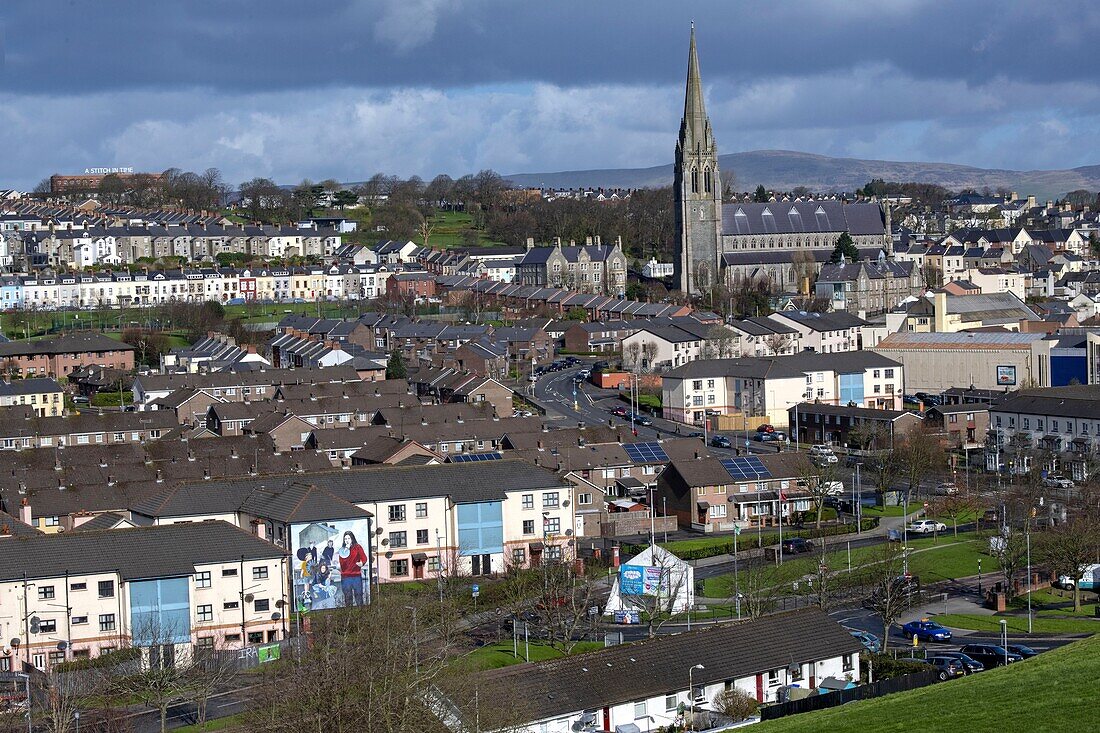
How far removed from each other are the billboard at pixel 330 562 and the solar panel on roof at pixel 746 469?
38.0 feet

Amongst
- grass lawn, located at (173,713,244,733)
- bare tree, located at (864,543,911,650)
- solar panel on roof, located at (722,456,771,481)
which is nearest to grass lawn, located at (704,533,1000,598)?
bare tree, located at (864,543,911,650)

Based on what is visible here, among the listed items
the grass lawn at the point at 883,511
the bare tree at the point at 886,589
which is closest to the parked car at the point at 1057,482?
the grass lawn at the point at 883,511

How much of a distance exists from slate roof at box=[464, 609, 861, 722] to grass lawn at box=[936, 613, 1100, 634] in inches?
180

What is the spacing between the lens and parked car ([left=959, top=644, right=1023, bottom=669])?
1006 inches

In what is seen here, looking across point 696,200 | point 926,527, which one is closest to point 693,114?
point 696,200

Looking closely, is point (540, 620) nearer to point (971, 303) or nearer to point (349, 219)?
point (971, 303)

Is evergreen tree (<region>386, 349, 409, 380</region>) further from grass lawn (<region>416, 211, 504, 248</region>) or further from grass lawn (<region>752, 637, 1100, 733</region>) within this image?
grass lawn (<region>416, 211, 504, 248</region>)

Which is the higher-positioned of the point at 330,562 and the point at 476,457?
the point at 476,457

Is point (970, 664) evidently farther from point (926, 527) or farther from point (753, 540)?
point (926, 527)

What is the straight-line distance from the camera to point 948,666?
25547 millimetres

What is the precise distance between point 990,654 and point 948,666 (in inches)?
31.0

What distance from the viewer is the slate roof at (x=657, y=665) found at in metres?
22.1

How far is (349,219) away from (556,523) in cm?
9910

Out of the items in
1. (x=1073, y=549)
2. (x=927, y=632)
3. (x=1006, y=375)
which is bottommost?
(x=927, y=632)
